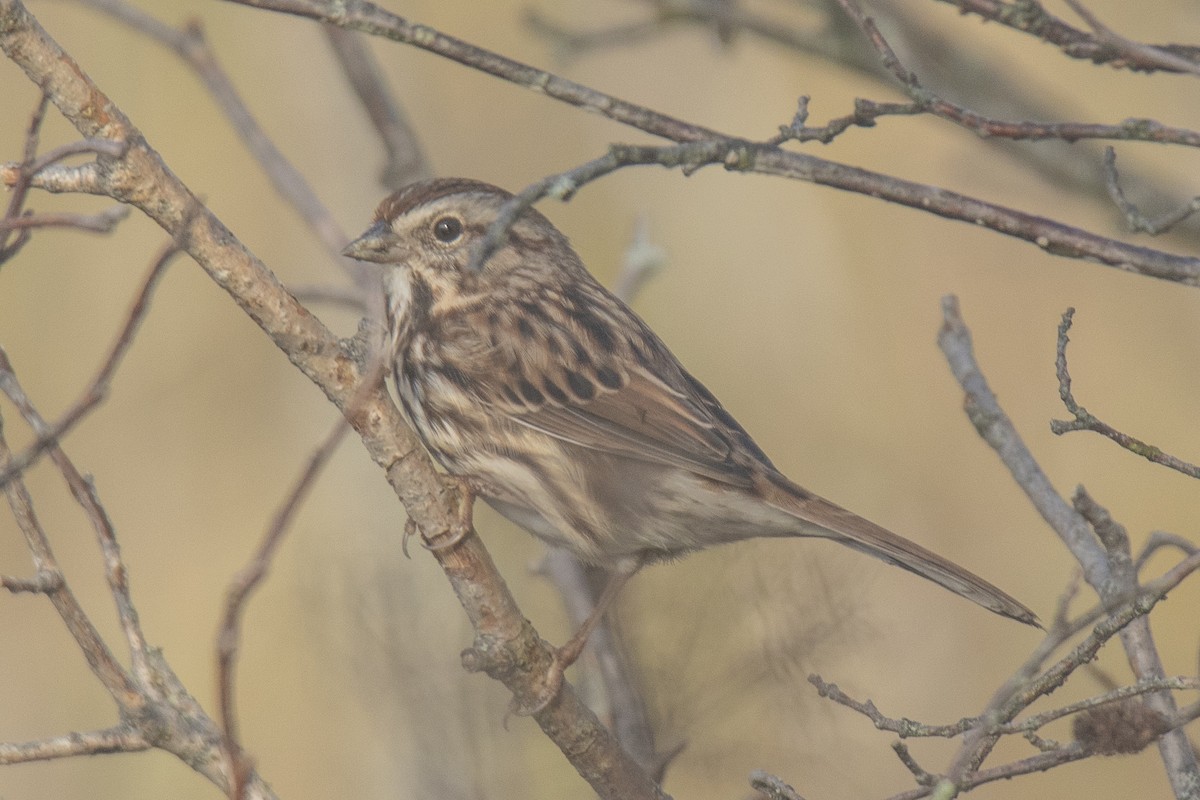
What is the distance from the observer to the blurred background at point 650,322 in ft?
21.3

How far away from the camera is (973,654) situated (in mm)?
6344

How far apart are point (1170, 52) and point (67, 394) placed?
6543mm

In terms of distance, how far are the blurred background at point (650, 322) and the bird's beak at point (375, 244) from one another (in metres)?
1.66

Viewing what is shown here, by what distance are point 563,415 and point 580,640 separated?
72cm

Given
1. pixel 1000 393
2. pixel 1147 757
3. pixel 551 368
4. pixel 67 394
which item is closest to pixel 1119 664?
pixel 1147 757

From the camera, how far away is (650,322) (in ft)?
26.4

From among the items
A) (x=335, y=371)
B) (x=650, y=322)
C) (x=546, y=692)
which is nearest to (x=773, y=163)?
(x=335, y=371)

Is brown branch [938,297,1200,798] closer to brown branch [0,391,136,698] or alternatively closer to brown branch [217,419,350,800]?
brown branch [217,419,350,800]

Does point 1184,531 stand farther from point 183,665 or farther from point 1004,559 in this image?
point 183,665

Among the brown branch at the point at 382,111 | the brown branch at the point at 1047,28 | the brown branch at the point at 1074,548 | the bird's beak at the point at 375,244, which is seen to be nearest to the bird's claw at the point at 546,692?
the brown branch at the point at 1074,548

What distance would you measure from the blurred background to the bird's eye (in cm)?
Answer: 172

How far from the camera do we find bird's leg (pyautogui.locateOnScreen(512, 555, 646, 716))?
2.76 meters

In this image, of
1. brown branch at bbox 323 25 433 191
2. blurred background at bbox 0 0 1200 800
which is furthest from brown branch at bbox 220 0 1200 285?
blurred background at bbox 0 0 1200 800

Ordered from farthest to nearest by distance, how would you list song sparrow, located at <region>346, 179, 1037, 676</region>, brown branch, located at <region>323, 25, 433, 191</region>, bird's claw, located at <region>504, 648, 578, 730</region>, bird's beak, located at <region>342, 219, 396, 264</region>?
brown branch, located at <region>323, 25, 433, 191</region>, bird's beak, located at <region>342, 219, 396, 264</region>, song sparrow, located at <region>346, 179, 1037, 676</region>, bird's claw, located at <region>504, 648, 578, 730</region>
